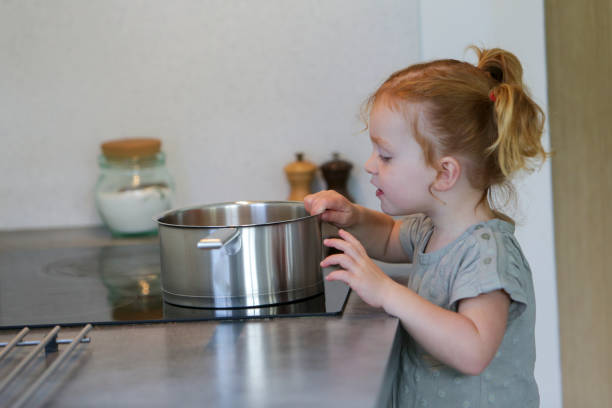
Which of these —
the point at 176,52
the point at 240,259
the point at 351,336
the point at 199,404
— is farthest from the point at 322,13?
the point at 199,404

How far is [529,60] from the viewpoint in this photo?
5.03 feet

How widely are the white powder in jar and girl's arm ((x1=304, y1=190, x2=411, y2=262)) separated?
25.1 inches

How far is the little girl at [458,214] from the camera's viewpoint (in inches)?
32.9

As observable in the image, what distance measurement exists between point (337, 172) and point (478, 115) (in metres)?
0.81

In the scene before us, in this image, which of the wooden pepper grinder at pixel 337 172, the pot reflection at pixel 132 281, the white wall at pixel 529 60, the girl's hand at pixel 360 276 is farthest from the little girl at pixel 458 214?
the wooden pepper grinder at pixel 337 172

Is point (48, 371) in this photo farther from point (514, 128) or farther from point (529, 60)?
point (529, 60)

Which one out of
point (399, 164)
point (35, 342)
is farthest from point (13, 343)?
point (399, 164)

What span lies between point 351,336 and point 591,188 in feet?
3.02

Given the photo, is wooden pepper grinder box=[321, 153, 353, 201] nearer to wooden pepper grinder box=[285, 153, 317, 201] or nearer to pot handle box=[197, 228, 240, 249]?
wooden pepper grinder box=[285, 153, 317, 201]

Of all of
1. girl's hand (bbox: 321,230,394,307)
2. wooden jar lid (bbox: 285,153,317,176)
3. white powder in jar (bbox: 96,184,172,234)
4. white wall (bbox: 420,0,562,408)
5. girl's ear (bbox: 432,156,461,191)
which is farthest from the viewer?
wooden jar lid (bbox: 285,153,317,176)

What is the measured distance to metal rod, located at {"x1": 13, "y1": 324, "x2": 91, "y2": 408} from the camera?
0.58 m

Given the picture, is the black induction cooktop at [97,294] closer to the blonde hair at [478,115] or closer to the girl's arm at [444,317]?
the girl's arm at [444,317]

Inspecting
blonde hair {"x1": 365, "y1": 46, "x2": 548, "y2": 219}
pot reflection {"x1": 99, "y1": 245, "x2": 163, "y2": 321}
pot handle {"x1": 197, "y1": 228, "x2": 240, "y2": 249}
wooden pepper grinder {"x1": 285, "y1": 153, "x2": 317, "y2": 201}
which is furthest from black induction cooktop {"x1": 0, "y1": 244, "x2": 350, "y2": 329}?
wooden pepper grinder {"x1": 285, "y1": 153, "x2": 317, "y2": 201}

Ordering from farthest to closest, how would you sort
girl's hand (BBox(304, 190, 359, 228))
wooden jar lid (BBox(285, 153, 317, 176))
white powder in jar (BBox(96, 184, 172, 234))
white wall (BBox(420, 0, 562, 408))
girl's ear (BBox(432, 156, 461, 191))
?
wooden jar lid (BBox(285, 153, 317, 176)) < white powder in jar (BBox(96, 184, 172, 234)) < white wall (BBox(420, 0, 562, 408)) < girl's hand (BBox(304, 190, 359, 228)) < girl's ear (BBox(432, 156, 461, 191))
